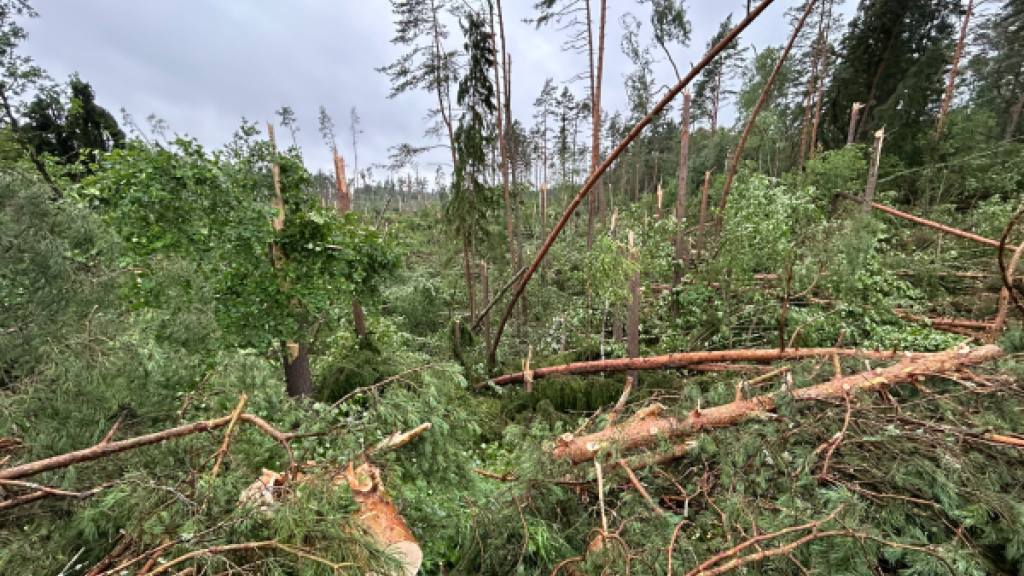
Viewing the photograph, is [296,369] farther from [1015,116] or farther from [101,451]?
[1015,116]

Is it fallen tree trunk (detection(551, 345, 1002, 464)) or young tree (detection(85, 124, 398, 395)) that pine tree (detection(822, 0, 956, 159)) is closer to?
fallen tree trunk (detection(551, 345, 1002, 464))

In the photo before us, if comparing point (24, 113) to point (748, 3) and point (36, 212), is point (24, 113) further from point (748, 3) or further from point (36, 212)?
point (748, 3)

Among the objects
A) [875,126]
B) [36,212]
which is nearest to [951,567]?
[36,212]

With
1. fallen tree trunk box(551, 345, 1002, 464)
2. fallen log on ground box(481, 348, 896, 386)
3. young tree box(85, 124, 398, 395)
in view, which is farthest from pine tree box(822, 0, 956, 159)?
young tree box(85, 124, 398, 395)

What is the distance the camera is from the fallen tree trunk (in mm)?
2490

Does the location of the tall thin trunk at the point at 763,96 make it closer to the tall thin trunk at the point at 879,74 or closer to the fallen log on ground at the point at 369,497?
the fallen log on ground at the point at 369,497

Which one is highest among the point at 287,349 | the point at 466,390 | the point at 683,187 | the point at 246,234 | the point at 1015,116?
the point at 1015,116

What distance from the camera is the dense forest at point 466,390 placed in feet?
4.50

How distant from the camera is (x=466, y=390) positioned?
4461mm

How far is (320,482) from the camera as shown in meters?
1.28

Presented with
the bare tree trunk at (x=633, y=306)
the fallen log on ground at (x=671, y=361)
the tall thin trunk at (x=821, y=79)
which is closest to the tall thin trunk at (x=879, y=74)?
the tall thin trunk at (x=821, y=79)

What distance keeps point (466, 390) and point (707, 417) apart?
2625 mm

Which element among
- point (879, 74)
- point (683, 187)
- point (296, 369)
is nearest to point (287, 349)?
point (296, 369)

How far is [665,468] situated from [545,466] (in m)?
0.91
